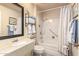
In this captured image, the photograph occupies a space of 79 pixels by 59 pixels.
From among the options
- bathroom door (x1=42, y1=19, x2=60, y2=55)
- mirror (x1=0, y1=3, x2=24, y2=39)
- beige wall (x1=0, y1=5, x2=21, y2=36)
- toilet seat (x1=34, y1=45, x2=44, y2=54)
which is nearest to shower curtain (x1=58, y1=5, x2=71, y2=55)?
bathroom door (x1=42, y1=19, x2=60, y2=55)

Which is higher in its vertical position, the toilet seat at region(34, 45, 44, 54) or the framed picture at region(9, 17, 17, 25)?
the framed picture at region(9, 17, 17, 25)

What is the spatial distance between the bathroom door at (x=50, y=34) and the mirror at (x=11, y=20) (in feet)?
1.57

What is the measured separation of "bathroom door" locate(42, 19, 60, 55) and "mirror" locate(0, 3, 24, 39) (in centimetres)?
48

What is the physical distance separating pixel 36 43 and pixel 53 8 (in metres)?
0.76

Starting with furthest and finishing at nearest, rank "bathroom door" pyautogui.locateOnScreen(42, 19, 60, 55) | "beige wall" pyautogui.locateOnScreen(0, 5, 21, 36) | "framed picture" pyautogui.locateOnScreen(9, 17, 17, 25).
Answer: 1. "bathroom door" pyautogui.locateOnScreen(42, 19, 60, 55)
2. "framed picture" pyautogui.locateOnScreen(9, 17, 17, 25)
3. "beige wall" pyautogui.locateOnScreen(0, 5, 21, 36)

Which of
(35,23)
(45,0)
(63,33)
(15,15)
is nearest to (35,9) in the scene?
(35,23)

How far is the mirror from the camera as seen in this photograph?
1436mm

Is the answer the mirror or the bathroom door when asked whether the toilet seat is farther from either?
the mirror

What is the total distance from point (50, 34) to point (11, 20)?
2.58 ft

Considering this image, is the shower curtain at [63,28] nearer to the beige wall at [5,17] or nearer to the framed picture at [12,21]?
the framed picture at [12,21]

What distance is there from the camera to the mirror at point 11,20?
1.44 metres

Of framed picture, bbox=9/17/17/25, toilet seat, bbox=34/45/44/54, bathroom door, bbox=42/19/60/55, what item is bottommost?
toilet seat, bbox=34/45/44/54

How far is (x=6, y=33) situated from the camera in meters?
1.51

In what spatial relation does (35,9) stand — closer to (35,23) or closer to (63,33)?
(35,23)
